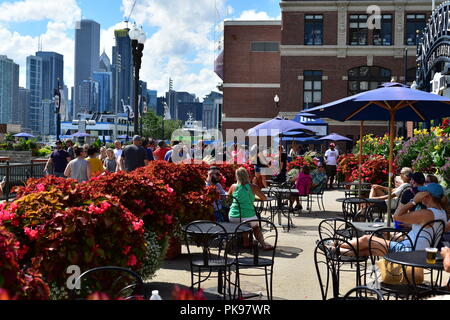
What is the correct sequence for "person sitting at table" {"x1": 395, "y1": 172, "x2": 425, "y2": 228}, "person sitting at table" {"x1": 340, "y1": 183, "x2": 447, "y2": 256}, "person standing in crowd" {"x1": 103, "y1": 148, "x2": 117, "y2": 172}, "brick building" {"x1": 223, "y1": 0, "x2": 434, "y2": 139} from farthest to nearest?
"brick building" {"x1": 223, "y1": 0, "x2": 434, "y2": 139} < "person standing in crowd" {"x1": 103, "y1": 148, "x2": 117, "y2": 172} < "person sitting at table" {"x1": 395, "y1": 172, "x2": 425, "y2": 228} < "person sitting at table" {"x1": 340, "y1": 183, "x2": 447, "y2": 256}

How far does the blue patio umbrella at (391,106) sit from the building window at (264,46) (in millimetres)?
47496

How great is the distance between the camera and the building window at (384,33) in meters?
44.4

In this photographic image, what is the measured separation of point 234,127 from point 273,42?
1125 cm

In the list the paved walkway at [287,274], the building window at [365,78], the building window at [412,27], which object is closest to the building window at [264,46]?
the building window at [365,78]

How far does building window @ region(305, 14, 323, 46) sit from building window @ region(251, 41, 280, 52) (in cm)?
1299

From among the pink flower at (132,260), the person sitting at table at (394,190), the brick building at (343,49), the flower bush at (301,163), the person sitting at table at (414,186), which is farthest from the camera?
the brick building at (343,49)

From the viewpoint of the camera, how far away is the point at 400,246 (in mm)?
6840

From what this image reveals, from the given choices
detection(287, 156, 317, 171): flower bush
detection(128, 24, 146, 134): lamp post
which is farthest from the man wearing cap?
detection(287, 156, 317, 171): flower bush

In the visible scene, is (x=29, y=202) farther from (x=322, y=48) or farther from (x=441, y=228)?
(x=322, y=48)

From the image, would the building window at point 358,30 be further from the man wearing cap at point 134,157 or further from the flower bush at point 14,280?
the flower bush at point 14,280

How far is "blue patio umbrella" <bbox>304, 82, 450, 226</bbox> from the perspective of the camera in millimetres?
8094

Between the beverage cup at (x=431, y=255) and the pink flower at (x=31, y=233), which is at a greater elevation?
the pink flower at (x=31, y=233)

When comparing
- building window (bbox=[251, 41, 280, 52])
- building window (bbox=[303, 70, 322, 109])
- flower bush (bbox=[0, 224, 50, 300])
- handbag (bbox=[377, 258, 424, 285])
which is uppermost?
building window (bbox=[251, 41, 280, 52])

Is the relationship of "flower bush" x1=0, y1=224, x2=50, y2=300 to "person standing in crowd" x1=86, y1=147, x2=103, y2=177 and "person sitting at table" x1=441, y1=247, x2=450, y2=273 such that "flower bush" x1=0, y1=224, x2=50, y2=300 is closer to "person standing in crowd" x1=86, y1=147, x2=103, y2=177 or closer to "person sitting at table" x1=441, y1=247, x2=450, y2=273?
"person sitting at table" x1=441, y1=247, x2=450, y2=273
